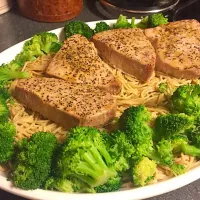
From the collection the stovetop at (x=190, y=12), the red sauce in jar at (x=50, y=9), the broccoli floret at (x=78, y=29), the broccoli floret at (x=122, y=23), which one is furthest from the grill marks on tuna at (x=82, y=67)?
the stovetop at (x=190, y=12)

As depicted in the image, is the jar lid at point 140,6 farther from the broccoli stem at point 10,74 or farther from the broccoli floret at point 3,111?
the broccoli floret at point 3,111

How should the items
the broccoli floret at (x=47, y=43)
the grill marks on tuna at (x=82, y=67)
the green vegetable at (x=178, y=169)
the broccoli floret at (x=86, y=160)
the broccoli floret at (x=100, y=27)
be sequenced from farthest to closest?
the broccoli floret at (x=100, y=27)
the broccoli floret at (x=47, y=43)
the grill marks on tuna at (x=82, y=67)
the green vegetable at (x=178, y=169)
the broccoli floret at (x=86, y=160)

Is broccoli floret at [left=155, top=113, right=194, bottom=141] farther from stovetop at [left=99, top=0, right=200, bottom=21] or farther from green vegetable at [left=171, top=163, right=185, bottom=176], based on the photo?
stovetop at [left=99, top=0, right=200, bottom=21]

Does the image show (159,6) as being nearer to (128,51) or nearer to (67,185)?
(128,51)

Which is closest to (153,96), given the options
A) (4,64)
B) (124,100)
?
(124,100)

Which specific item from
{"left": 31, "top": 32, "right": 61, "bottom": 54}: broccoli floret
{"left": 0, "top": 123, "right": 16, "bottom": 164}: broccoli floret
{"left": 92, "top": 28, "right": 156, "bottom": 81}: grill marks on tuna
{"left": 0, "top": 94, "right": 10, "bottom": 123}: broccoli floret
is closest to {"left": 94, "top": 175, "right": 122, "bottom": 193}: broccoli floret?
{"left": 0, "top": 123, "right": 16, "bottom": 164}: broccoli floret

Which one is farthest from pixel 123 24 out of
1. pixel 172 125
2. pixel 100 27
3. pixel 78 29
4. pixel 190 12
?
pixel 172 125

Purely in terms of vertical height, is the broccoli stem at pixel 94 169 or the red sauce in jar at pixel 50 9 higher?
the broccoli stem at pixel 94 169
